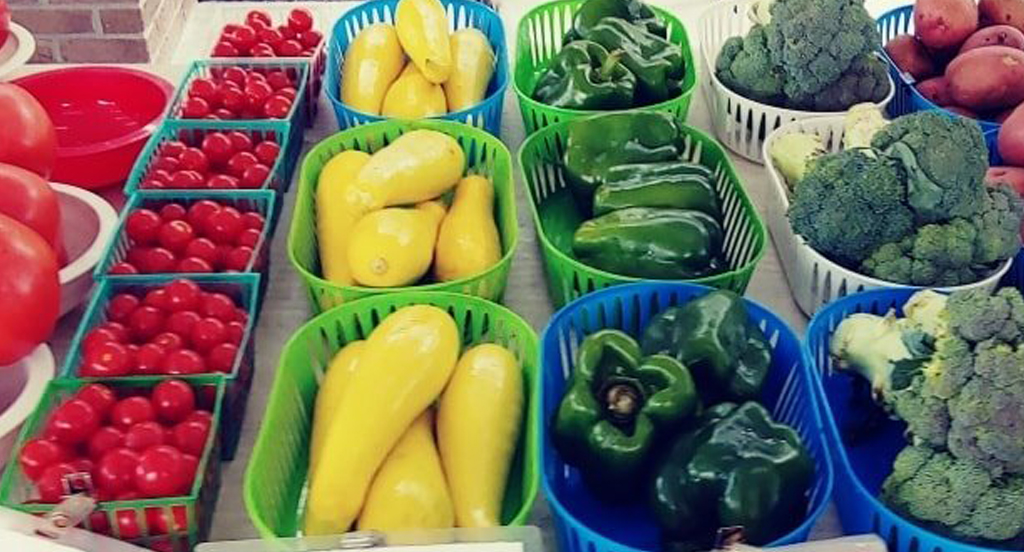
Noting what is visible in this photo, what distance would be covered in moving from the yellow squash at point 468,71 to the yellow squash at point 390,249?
0.31 meters

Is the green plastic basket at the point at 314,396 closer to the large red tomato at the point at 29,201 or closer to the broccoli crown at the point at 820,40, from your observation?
the large red tomato at the point at 29,201

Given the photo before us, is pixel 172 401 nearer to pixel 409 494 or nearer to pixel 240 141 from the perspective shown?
pixel 409 494

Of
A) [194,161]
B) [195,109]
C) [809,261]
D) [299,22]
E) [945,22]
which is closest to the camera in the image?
[809,261]

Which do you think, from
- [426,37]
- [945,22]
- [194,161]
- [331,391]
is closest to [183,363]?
[331,391]

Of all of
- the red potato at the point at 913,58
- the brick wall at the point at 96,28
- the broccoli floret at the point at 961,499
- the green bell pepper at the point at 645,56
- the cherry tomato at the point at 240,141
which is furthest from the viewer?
the brick wall at the point at 96,28

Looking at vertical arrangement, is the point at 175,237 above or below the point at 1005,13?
below

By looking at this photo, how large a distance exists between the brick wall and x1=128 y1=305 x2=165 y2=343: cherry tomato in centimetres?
98

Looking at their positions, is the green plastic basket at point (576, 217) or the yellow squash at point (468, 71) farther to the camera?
the yellow squash at point (468, 71)

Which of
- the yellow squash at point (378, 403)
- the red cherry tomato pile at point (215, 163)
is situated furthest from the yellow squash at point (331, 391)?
the red cherry tomato pile at point (215, 163)

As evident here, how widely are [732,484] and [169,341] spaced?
0.54 meters

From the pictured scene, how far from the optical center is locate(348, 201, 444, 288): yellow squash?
1.18 m

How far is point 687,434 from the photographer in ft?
3.29

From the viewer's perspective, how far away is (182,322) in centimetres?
112

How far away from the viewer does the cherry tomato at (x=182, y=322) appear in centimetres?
112
